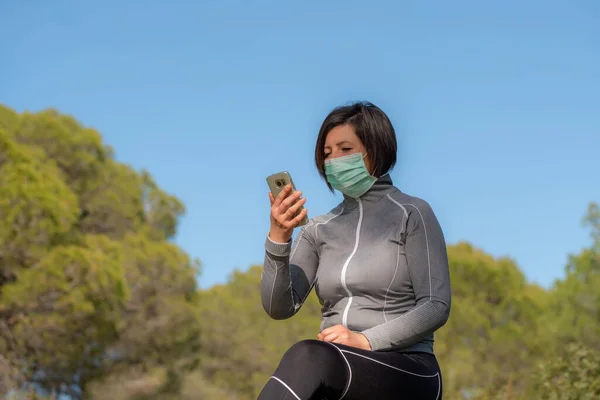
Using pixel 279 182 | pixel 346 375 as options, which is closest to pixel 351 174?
pixel 279 182

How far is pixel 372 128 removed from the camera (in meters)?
2.83

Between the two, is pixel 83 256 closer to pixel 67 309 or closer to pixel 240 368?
pixel 67 309

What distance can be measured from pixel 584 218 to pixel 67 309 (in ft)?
57.0

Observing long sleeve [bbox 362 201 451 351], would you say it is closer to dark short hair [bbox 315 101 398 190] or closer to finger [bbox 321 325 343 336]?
finger [bbox 321 325 343 336]

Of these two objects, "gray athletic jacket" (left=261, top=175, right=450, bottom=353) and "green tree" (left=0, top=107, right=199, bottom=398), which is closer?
"gray athletic jacket" (left=261, top=175, right=450, bottom=353)

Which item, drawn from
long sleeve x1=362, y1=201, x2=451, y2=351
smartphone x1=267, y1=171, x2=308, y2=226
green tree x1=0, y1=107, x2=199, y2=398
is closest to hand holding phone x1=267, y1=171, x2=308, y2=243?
smartphone x1=267, y1=171, x2=308, y2=226

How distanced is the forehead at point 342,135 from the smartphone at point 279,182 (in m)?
0.32

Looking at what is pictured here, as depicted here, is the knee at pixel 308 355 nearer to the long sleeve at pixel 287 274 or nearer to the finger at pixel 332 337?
the finger at pixel 332 337

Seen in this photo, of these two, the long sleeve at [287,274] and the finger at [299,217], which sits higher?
the finger at [299,217]

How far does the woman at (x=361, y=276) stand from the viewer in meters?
2.33

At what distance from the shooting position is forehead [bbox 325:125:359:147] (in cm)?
285

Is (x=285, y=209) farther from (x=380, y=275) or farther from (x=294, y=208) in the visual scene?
(x=380, y=275)

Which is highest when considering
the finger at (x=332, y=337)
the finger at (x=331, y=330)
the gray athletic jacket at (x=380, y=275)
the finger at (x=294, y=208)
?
the finger at (x=294, y=208)

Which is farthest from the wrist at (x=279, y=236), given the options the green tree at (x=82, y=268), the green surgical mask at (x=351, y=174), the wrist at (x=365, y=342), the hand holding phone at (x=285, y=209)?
the green tree at (x=82, y=268)
